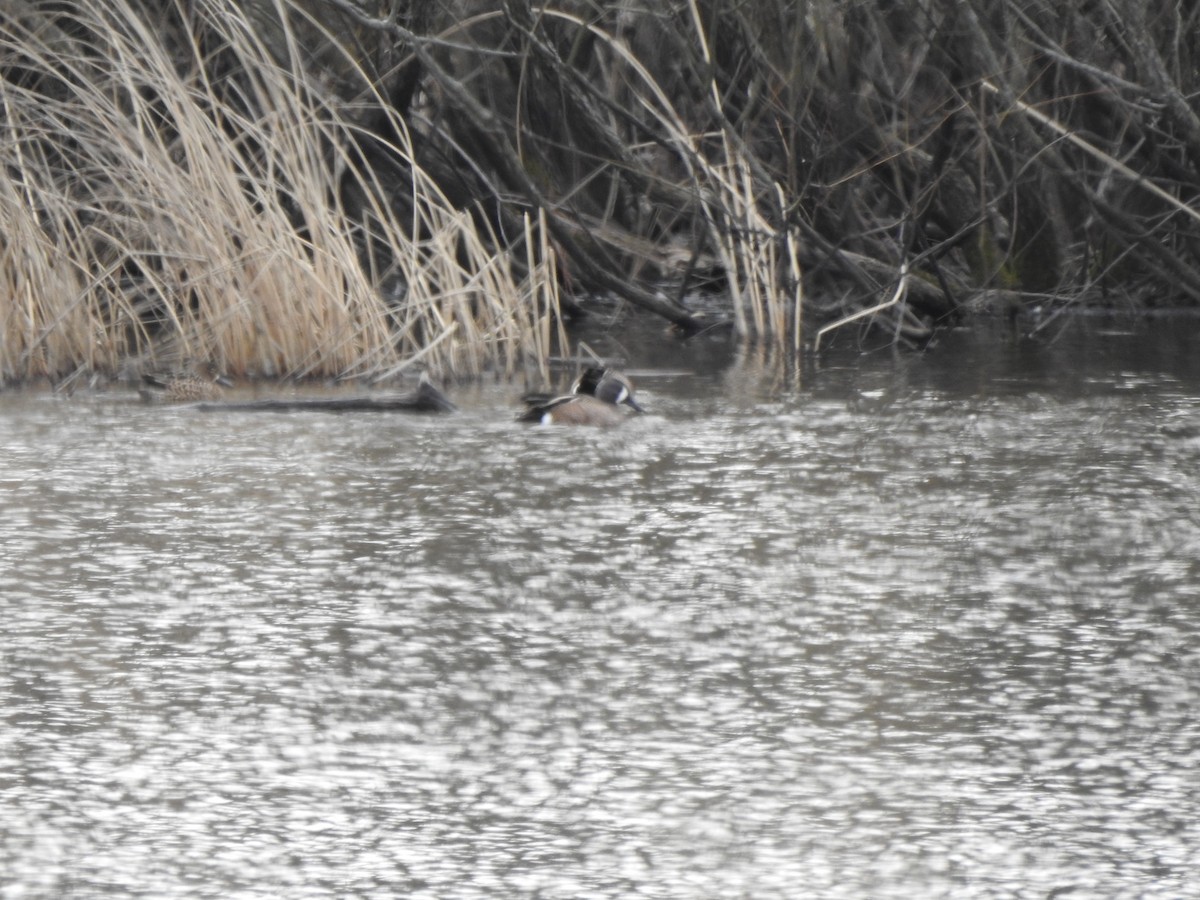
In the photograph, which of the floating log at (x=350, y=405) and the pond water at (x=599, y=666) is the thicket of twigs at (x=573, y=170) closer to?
the floating log at (x=350, y=405)

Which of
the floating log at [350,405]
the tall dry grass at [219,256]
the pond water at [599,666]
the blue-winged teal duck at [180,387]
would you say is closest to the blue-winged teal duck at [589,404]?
the pond water at [599,666]

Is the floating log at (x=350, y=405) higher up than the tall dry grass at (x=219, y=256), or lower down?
lower down

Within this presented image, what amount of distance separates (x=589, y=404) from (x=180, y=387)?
5.66 ft

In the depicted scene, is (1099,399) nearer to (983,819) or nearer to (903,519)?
(903,519)

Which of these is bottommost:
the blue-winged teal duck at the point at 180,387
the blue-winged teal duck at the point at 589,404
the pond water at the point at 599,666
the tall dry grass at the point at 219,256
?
the pond water at the point at 599,666

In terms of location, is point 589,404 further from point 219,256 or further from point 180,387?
point 219,256

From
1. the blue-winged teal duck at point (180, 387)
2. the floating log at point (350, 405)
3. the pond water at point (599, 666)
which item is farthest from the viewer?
the blue-winged teal duck at point (180, 387)

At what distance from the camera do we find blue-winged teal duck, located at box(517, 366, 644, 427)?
769 cm

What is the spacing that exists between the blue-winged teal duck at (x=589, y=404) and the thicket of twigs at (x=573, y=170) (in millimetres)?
1293

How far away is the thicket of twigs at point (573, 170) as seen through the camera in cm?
913

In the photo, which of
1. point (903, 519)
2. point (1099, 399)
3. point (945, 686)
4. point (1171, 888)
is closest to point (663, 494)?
point (903, 519)

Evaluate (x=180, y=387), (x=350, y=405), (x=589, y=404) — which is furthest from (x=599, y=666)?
(x=180, y=387)

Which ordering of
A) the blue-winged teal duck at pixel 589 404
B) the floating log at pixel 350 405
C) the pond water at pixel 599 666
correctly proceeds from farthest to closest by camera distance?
the floating log at pixel 350 405, the blue-winged teal duck at pixel 589 404, the pond water at pixel 599 666

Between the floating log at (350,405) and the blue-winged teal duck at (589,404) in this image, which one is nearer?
the blue-winged teal duck at (589,404)
